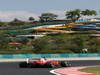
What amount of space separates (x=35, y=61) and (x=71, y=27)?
80.4m

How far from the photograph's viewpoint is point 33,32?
4328 inches

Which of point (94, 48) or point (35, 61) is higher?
point (35, 61)

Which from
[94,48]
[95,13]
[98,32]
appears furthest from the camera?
[95,13]

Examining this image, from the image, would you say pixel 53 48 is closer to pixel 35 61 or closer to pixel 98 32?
pixel 98 32

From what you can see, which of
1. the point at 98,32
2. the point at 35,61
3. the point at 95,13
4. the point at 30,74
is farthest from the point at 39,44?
the point at 95,13

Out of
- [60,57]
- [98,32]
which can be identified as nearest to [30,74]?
[60,57]

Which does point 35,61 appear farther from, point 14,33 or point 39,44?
point 14,33

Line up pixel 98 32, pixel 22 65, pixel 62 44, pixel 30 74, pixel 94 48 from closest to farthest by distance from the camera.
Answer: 1. pixel 30 74
2. pixel 22 65
3. pixel 94 48
4. pixel 62 44
5. pixel 98 32

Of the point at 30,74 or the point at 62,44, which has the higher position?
the point at 30,74

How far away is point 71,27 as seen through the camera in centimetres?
10894

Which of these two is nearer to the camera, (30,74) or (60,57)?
(30,74)

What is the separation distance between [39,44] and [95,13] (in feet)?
253

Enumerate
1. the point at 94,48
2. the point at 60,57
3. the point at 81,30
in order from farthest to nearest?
1. the point at 81,30
2. the point at 94,48
3. the point at 60,57

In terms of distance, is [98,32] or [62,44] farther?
[98,32]
